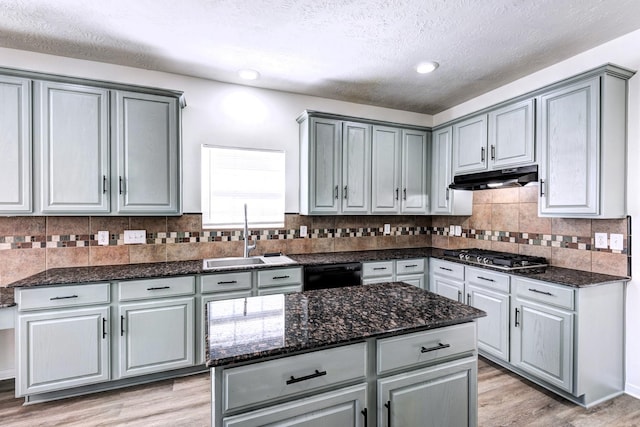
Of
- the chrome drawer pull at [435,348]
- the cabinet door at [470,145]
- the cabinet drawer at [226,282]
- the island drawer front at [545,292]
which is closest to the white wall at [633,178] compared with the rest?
the island drawer front at [545,292]

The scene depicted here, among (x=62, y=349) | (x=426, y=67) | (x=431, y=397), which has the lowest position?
(x=62, y=349)

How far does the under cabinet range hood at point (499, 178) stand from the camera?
8.96 feet

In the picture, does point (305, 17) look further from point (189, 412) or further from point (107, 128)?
point (189, 412)

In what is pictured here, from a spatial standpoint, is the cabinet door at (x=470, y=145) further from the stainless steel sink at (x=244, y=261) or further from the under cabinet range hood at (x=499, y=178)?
the stainless steel sink at (x=244, y=261)

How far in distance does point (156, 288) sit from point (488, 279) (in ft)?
9.24

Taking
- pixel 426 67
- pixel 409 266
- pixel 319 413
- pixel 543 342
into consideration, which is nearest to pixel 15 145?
pixel 319 413

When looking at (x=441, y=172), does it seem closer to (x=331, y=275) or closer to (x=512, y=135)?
(x=512, y=135)

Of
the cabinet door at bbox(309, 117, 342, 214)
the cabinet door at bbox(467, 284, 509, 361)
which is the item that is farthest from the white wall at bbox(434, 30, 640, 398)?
the cabinet door at bbox(309, 117, 342, 214)

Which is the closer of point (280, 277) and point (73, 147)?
point (73, 147)

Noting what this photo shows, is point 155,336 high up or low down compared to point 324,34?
down

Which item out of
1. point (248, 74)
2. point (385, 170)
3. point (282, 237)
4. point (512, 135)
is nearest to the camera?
point (512, 135)

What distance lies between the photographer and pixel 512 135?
293 cm

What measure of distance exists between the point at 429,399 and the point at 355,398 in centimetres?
38

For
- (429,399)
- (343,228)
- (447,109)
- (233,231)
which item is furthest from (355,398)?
(447,109)
